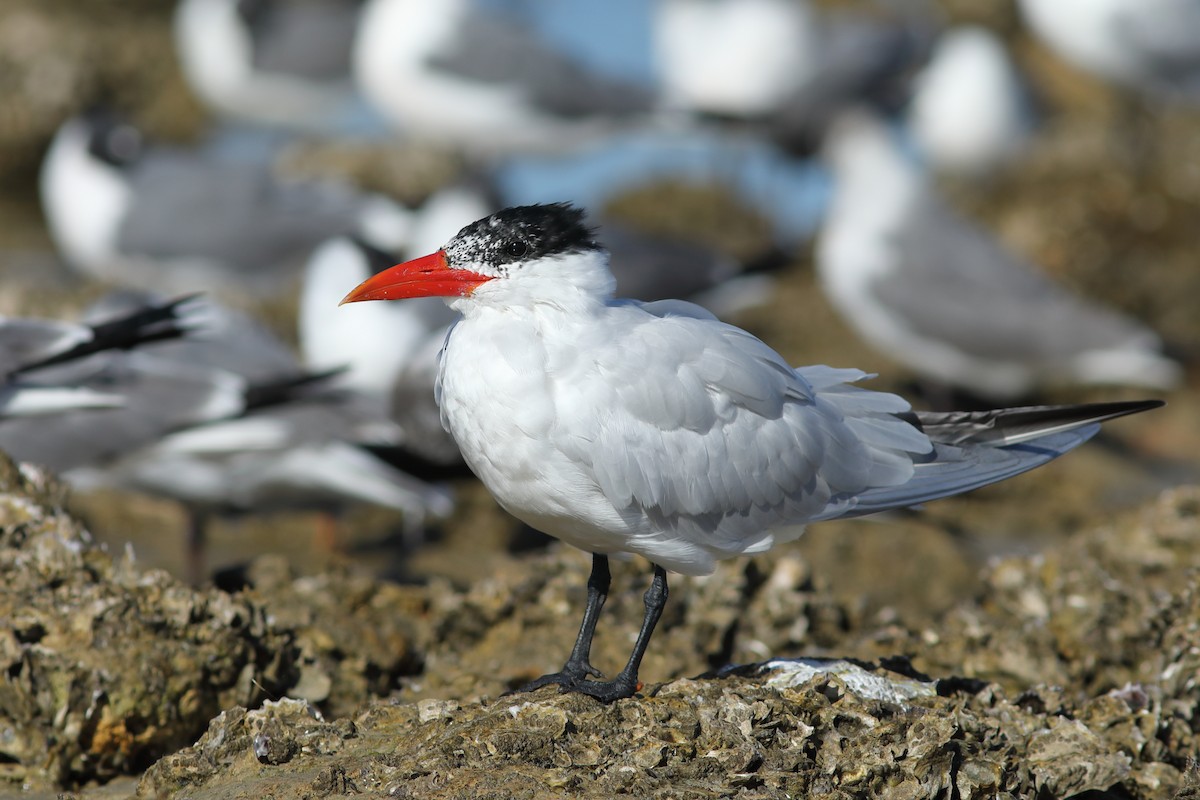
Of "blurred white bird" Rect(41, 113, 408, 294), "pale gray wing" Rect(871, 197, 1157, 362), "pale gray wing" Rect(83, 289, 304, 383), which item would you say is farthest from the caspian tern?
"blurred white bird" Rect(41, 113, 408, 294)

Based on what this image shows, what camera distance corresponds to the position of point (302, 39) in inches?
553

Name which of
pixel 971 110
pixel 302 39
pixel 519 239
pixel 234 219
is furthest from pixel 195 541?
pixel 971 110

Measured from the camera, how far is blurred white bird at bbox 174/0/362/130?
1396 centimetres

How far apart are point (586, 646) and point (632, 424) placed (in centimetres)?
62

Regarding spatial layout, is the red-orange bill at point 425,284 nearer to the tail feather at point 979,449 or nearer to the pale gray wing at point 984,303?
the tail feather at point 979,449

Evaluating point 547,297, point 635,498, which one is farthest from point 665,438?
point 547,297

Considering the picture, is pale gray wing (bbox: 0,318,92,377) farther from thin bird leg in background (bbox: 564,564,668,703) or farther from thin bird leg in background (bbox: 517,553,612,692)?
thin bird leg in background (bbox: 564,564,668,703)

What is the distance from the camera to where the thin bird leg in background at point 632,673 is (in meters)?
3.39

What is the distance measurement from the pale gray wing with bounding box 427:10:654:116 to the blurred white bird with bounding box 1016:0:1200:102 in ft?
11.9

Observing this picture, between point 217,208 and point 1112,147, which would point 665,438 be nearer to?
point 217,208

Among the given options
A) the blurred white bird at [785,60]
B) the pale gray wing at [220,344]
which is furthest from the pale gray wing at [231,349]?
the blurred white bird at [785,60]

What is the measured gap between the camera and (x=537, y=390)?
3363 mm

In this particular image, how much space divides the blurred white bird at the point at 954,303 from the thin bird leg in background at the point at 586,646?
5442mm

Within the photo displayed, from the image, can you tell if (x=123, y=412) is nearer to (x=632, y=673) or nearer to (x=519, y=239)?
(x=519, y=239)
